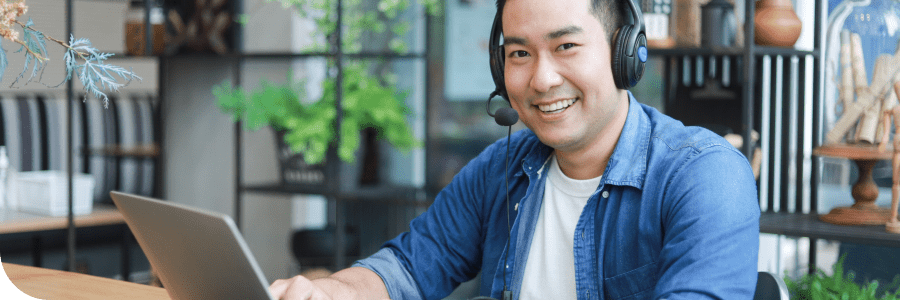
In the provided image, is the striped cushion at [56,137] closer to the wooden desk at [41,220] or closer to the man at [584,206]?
the wooden desk at [41,220]

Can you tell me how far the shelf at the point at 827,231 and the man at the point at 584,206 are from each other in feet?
2.63

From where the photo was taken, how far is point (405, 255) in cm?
145

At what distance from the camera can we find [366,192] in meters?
2.79

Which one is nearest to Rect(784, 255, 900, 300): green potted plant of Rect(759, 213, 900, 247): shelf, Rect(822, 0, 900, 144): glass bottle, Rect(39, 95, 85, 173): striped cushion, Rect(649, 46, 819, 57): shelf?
Rect(759, 213, 900, 247): shelf

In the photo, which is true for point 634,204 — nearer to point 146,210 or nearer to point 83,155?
point 146,210

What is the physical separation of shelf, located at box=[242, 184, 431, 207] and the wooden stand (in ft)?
4.08

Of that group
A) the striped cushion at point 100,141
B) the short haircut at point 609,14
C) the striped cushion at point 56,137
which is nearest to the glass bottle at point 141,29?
the striped cushion at point 100,141

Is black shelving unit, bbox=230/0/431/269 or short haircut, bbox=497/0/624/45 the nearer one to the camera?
short haircut, bbox=497/0/624/45

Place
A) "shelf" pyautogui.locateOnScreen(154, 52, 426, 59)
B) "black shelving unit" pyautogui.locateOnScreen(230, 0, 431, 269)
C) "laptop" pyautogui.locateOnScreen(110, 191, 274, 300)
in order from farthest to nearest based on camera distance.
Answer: "shelf" pyautogui.locateOnScreen(154, 52, 426, 59), "black shelving unit" pyautogui.locateOnScreen(230, 0, 431, 269), "laptop" pyautogui.locateOnScreen(110, 191, 274, 300)

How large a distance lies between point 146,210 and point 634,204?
2.38 feet

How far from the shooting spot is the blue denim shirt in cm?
106

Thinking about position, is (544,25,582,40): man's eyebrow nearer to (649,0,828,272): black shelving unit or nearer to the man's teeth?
the man's teeth

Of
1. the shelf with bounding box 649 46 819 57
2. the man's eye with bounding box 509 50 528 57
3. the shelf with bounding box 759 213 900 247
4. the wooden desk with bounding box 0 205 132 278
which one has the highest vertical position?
the shelf with bounding box 649 46 819 57

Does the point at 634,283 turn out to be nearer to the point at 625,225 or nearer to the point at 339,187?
the point at 625,225
